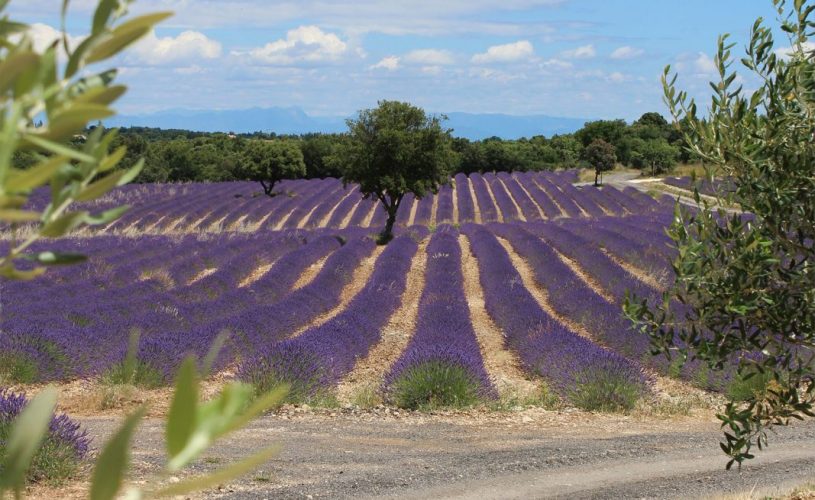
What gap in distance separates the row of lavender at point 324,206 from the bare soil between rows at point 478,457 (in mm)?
20956

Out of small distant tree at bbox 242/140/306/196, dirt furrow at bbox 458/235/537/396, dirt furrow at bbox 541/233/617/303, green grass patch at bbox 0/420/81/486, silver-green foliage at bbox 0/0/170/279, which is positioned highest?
silver-green foliage at bbox 0/0/170/279

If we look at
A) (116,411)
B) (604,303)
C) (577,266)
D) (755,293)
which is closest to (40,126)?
(755,293)

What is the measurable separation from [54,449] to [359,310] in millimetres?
7375

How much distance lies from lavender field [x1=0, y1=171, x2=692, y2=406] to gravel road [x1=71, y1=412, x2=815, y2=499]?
2.99ft

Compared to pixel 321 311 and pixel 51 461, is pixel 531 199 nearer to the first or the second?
pixel 321 311

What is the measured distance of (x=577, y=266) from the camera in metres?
17.9

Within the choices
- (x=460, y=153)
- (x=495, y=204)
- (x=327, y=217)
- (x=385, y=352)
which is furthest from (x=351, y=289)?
(x=460, y=153)

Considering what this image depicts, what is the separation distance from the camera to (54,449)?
16.0 ft

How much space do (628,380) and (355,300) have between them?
5.77 meters

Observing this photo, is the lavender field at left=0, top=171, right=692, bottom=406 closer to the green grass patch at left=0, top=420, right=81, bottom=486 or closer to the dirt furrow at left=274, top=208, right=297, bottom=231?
the green grass patch at left=0, top=420, right=81, bottom=486

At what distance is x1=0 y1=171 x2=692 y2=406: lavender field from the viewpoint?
826 cm

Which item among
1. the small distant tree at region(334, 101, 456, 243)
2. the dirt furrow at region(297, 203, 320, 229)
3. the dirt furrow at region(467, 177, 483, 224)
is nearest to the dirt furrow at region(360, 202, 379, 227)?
the dirt furrow at region(297, 203, 320, 229)

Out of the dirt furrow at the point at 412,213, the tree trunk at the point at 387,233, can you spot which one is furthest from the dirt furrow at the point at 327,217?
the tree trunk at the point at 387,233

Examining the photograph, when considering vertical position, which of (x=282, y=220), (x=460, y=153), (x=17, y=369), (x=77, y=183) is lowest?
(x=282, y=220)
